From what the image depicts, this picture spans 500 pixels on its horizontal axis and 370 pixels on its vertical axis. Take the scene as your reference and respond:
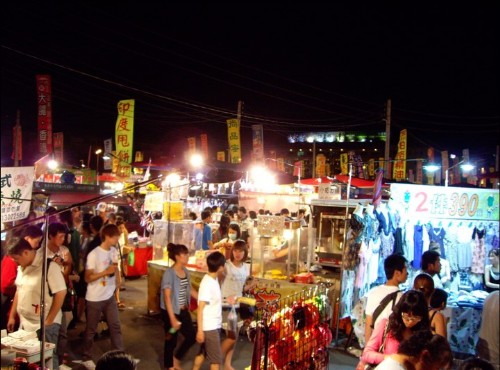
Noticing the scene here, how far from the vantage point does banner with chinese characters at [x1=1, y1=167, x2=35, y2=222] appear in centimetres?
514

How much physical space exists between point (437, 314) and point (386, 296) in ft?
1.68

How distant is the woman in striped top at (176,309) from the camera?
218 inches

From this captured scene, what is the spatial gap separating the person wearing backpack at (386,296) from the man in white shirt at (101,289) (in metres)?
3.53

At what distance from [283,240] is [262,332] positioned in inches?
163

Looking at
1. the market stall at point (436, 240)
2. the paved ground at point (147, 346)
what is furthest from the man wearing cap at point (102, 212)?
the market stall at point (436, 240)

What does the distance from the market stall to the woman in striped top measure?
2795 millimetres

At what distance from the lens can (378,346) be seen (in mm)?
3924

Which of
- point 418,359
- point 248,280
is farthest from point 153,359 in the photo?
point 418,359

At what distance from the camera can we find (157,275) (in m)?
8.52

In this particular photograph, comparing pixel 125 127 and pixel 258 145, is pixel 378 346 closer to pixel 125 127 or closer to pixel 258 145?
pixel 125 127

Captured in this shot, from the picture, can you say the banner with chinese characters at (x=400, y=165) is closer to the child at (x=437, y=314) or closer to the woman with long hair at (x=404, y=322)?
the child at (x=437, y=314)

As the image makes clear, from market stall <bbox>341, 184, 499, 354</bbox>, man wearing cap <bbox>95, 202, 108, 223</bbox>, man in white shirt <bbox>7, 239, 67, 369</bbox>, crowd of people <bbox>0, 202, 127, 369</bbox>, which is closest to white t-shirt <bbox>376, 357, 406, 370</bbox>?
crowd of people <bbox>0, 202, 127, 369</bbox>

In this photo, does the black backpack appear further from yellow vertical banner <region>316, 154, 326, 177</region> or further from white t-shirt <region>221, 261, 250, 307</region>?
yellow vertical banner <region>316, 154, 326, 177</region>

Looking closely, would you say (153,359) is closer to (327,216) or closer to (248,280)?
(248,280)
